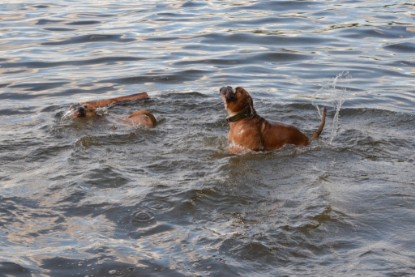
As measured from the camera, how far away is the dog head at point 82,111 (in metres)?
9.05

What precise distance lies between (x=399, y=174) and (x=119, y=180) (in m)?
2.50

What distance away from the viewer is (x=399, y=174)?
7402 millimetres

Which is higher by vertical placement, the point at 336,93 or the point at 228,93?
the point at 228,93

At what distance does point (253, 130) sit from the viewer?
8016mm

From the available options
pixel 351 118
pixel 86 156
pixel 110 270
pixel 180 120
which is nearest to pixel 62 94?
pixel 180 120

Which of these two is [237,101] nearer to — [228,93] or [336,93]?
[228,93]

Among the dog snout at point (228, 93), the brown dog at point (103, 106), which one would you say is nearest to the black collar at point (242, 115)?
the dog snout at point (228, 93)

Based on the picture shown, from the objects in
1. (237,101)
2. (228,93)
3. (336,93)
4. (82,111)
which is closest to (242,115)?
(237,101)

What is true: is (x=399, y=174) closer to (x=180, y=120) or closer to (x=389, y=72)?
(x=180, y=120)

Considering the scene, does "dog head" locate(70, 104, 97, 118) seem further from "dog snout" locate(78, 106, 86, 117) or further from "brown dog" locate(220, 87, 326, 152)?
"brown dog" locate(220, 87, 326, 152)

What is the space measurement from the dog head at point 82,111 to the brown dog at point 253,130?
181cm

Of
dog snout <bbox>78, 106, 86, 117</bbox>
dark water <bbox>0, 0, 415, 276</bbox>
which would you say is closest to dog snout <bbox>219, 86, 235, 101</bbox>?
dark water <bbox>0, 0, 415, 276</bbox>

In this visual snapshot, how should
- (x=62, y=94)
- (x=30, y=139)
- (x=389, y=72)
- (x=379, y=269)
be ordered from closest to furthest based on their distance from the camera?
(x=379, y=269)
(x=30, y=139)
(x=62, y=94)
(x=389, y=72)

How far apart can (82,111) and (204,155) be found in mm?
1759
